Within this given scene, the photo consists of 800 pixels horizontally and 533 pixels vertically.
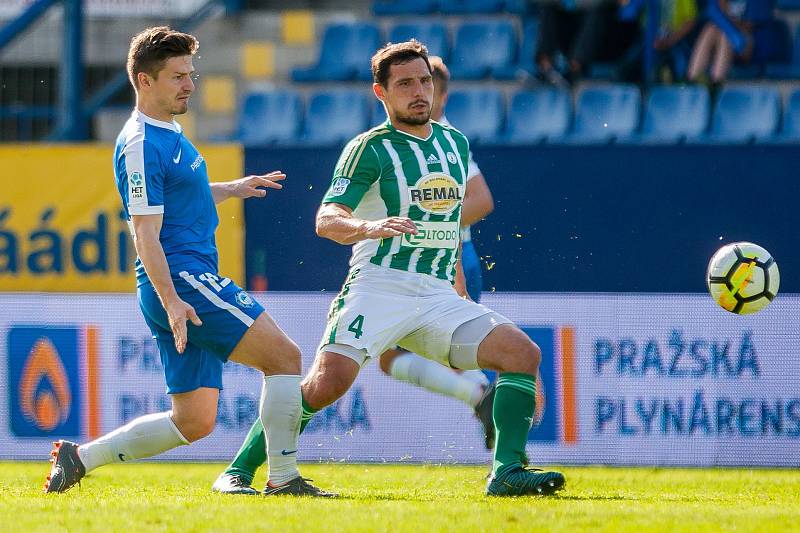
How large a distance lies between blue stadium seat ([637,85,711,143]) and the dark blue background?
1.31 metres

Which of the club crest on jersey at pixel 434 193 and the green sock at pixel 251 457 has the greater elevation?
the club crest on jersey at pixel 434 193

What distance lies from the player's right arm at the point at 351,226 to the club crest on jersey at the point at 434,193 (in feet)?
0.97

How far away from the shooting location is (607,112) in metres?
12.1

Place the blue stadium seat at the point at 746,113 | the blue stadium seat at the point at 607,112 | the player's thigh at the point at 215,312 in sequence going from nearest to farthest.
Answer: the player's thigh at the point at 215,312 < the blue stadium seat at the point at 746,113 < the blue stadium seat at the point at 607,112

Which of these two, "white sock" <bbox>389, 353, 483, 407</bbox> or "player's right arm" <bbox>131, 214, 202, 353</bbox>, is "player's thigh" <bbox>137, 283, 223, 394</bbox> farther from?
"white sock" <bbox>389, 353, 483, 407</bbox>

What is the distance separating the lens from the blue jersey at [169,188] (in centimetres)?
570

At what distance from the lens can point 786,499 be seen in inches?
253

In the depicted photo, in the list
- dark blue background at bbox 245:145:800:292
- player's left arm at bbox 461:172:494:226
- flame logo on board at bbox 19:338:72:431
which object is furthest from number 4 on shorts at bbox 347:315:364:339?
dark blue background at bbox 245:145:800:292

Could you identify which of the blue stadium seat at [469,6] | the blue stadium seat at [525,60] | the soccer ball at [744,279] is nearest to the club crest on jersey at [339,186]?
the soccer ball at [744,279]

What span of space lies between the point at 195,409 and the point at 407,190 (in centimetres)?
134

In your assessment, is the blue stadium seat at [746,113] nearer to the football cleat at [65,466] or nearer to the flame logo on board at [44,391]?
the flame logo on board at [44,391]

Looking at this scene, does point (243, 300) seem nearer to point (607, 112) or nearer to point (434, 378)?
point (434, 378)

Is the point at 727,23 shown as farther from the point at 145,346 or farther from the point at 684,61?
the point at 145,346

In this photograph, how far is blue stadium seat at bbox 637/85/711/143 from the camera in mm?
11914
